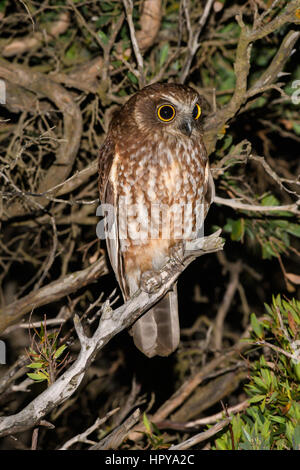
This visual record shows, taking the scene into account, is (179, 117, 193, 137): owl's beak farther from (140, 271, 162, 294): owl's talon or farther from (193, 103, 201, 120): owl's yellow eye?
(140, 271, 162, 294): owl's talon

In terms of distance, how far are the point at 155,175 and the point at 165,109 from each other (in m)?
0.43

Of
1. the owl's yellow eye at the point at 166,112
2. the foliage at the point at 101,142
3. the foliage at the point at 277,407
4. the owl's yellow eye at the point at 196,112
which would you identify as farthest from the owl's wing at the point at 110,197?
the foliage at the point at 277,407

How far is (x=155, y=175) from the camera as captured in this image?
10.8ft

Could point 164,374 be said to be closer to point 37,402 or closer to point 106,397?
point 106,397

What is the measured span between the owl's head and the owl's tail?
3.73 feet

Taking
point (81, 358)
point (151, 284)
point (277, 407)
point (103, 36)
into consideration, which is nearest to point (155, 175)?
point (151, 284)

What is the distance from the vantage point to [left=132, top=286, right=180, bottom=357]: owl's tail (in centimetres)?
357

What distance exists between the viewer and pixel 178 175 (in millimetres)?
3338

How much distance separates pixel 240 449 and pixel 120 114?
2.21 meters

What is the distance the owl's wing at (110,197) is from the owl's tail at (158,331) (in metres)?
0.36

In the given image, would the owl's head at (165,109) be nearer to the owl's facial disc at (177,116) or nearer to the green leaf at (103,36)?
the owl's facial disc at (177,116)

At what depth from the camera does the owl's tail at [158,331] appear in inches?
140

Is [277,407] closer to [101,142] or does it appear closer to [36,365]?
[36,365]
